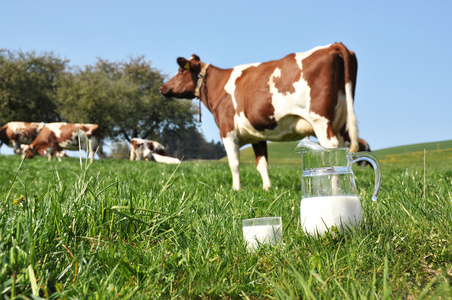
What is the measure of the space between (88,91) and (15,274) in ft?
116

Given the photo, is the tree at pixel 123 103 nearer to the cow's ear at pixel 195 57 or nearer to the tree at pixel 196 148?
the tree at pixel 196 148

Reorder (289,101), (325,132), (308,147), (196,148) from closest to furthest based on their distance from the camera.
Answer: (308,147) → (325,132) → (289,101) → (196,148)

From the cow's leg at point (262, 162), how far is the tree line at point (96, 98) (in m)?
30.1

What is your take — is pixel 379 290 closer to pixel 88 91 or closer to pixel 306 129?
pixel 306 129

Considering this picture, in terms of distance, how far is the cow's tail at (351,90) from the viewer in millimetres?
5090

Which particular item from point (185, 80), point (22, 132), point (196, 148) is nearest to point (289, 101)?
point (185, 80)

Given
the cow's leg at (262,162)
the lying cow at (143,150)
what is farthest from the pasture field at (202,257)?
the lying cow at (143,150)

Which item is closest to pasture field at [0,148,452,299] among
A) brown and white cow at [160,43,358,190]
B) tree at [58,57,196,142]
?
brown and white cow at [160,43,358,190]

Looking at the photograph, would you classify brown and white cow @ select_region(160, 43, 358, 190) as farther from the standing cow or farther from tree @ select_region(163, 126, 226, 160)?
tree @ select_region(163, 126, 226, 160)

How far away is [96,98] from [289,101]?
31.7 m

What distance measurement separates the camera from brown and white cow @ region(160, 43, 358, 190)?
5.11 metres

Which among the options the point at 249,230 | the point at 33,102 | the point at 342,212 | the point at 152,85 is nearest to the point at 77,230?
the point at 249,230

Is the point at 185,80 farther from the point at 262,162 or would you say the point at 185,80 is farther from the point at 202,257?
the point at 202,257

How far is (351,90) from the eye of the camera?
5.24 meters
